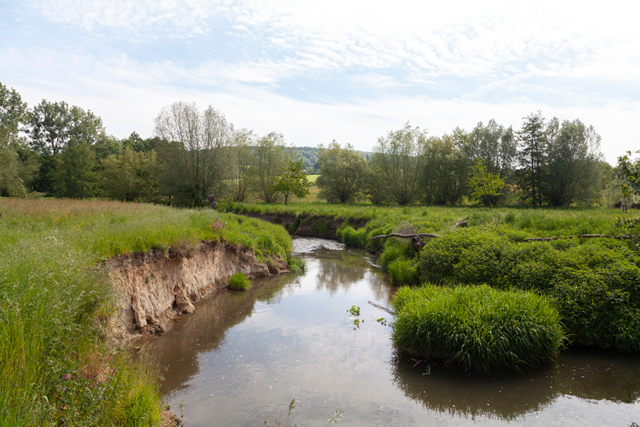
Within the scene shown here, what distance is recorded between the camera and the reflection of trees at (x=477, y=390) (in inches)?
221

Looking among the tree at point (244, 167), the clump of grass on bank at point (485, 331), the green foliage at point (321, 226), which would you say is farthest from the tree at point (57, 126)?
the clump of grass on bank at point (485, 331)

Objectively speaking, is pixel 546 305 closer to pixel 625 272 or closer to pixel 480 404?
pixel 625 272

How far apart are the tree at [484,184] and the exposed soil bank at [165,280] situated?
30780 mm

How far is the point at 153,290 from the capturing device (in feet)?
29.6

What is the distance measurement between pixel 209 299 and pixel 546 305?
31.5ft

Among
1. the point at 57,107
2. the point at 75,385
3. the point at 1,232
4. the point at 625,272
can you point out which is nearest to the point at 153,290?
the point at 1,232

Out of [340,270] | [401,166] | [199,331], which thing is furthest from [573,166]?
[199,331]

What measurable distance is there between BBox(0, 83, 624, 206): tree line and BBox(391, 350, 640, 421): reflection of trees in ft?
96.8

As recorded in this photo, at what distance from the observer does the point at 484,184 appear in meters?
36.5

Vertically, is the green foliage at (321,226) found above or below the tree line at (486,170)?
below

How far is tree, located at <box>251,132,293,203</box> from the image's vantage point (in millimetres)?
43562

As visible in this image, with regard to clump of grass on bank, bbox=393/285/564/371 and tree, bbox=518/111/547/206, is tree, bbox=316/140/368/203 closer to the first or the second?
tree, bbox=518/111/547/206

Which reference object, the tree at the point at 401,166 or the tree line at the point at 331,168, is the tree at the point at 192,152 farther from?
the tree at the point at 401,166

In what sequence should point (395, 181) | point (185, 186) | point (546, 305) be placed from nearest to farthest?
1. point (546, 305)
2. point (185, 186)
3. point (395, 181)
